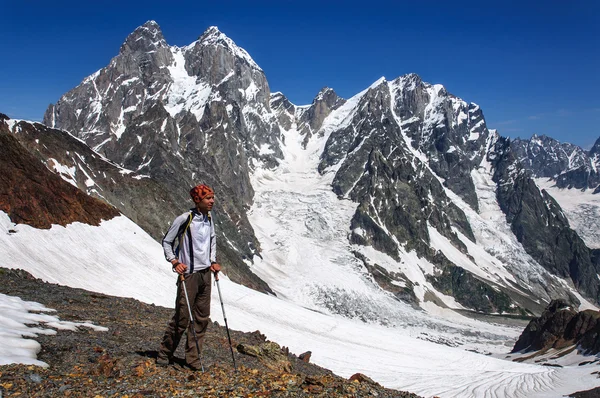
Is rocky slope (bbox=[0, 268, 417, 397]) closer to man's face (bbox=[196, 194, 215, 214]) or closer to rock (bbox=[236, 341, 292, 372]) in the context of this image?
rock (bbox=[236, 341, 292, 372])

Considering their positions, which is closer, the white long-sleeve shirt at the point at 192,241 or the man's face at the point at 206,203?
the white long-sleeve shirt at the point at 192,241

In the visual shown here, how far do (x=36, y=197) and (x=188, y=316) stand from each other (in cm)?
2841

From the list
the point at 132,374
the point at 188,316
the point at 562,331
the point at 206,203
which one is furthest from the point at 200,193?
the point at 562,331

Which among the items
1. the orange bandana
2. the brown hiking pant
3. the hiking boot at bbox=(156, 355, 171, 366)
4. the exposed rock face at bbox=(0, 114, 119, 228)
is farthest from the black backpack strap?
the exposed rock face at bbox=(0, 114, 119, 228)

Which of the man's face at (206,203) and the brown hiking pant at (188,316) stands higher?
the man's face at (206,203)

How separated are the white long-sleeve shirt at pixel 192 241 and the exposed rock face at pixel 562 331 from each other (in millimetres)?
86315

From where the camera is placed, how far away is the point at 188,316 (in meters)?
11.1

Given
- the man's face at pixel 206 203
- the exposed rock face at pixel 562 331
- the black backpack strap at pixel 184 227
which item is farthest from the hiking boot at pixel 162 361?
the exposed rock face at pixel 562 331

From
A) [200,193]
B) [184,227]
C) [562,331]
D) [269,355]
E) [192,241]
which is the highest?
[200,193]

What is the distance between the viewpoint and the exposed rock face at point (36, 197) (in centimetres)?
3244

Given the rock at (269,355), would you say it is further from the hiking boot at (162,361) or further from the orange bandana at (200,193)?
the orange bandana at (200,193)

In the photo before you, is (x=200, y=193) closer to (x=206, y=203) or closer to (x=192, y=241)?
(x=206, y=203)

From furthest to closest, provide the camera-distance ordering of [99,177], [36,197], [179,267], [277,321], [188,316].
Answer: [99,177] → [277,321] → [36,197] → [188,316] → [179,267]

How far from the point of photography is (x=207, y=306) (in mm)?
11406
